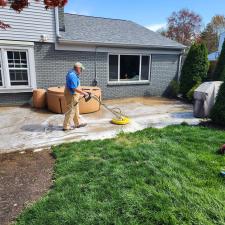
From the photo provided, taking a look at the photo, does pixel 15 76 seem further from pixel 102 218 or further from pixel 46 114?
pixel 102 218

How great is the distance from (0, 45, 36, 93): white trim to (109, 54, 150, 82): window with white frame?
3498mm

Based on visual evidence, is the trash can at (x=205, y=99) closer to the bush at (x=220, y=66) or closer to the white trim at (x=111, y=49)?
the bush at (x=220, y=66)

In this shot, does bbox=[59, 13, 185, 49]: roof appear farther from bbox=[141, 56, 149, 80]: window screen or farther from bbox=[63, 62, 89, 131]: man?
bbox=[63, 62, 89, 131]: man

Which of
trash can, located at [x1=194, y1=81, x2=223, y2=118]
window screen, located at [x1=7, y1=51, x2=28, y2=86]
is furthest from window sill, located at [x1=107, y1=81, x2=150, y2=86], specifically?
trash can, located at [x1=194, y1=81, x2=223, y2=118]

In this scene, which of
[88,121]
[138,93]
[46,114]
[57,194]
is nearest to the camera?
[57,194]

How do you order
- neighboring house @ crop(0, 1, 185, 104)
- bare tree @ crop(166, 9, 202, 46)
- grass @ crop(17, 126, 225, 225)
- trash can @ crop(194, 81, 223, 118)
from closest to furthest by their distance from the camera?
grass @ crop(17, 126, 225, 225)
trash can @ crop(194, 81, 223, 118)
neighboring house @ crop(0, 1, 185, 104)
bare tree @ crop(166, 9, 202, 46)

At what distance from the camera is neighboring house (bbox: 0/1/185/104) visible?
8188 mm

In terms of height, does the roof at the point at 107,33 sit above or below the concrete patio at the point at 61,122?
above

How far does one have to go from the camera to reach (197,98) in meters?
6.72

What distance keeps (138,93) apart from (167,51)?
2636 mm

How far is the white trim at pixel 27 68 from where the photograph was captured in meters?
7.99

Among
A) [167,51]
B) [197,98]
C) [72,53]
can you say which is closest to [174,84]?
[167,51]

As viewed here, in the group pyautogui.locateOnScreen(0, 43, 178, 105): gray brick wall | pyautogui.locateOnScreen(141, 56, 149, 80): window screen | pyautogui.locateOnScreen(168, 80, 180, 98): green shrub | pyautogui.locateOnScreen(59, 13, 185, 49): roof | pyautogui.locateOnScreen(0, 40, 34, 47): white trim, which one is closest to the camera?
pyautogui.locateOnScreen(0, 40, 34, 47): white trim

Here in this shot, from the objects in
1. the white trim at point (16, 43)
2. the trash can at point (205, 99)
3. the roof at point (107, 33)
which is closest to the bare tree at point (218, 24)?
the roof at point (107, 33)
